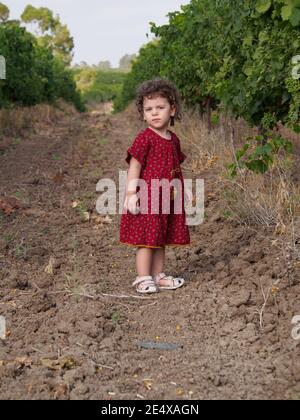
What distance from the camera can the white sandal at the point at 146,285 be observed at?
4324 millimetres

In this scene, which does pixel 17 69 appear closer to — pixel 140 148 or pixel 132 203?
pixel 140 148

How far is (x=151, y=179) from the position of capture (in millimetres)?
4281

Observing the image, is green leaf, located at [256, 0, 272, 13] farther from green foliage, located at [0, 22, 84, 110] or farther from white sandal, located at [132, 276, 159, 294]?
green foliage, located at [0, 22, 84, 110]

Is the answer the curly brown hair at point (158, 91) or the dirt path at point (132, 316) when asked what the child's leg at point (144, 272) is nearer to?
the dirt path at point (132, 316)

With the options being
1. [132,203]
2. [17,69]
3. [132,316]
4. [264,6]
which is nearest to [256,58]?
[264,6]

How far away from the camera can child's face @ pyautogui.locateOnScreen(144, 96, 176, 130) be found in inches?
167

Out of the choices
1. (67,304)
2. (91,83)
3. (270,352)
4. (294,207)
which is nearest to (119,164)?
(294,207)

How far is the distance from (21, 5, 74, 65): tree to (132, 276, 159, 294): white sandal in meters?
72.4

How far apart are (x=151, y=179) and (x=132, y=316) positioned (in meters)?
0.96

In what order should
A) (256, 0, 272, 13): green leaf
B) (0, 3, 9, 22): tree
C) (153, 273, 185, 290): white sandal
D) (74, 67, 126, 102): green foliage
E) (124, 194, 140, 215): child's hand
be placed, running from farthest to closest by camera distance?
(74, 67, 126, 102): green foliage, (0, 3, 9, 22): tree, (256, 0, 272, 13): green leaf, (153, 273, 185, 290): white sandal, (124, 194, 140, 215): child's hand

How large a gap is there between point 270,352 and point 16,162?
7927mm

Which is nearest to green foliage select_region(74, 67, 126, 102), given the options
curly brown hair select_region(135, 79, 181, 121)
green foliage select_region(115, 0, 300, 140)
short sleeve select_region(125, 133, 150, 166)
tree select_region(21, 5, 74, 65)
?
tree select_region(21, 5, 74, 65)

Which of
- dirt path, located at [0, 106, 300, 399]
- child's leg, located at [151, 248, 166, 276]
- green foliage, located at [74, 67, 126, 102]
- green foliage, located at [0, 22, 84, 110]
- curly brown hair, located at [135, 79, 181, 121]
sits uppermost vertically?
green foliage, located at [74, 67, 126, 102]

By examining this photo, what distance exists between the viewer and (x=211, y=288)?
436 centimetres
